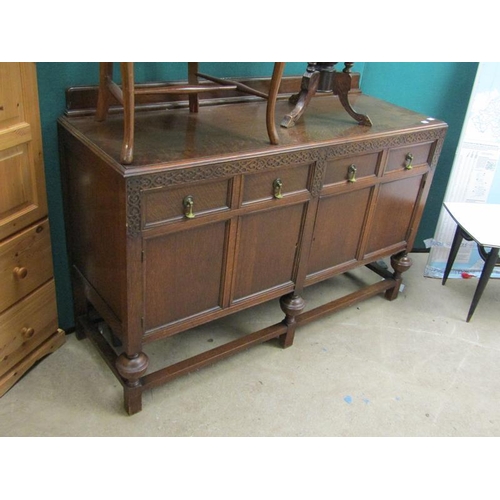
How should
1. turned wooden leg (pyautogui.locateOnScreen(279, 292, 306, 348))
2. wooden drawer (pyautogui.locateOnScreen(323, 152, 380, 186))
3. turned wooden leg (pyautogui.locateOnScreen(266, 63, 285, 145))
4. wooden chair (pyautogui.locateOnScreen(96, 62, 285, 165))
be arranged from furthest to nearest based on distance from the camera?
turned wooden leg (pyautogui.locateOnScreen(279, 292, 306, 348))
wooden drawer (pyautogui.locateOnScreen(323, 152, 380, 186))
turned wooden leg (pyautogui.locateOnScreen(266, 63, 285, 145))
wooden chair (pyautogui.locateOnScreen(96, 62, 285, 165))

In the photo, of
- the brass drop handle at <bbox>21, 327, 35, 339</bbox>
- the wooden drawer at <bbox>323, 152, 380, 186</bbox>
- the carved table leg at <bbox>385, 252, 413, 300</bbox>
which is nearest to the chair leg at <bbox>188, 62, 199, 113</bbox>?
the wooden drawer at <bbox>323, 152, 380, 186</bbox>

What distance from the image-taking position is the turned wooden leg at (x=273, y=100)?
1.73 m

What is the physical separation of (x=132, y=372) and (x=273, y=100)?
104cm

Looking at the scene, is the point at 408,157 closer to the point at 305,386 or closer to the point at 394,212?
the point at 394,212

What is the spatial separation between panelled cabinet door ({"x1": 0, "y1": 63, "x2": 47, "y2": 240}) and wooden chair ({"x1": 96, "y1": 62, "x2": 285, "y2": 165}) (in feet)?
0.71

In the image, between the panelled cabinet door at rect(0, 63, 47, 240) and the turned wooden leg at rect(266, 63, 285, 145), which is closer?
the panelled cabinet door at rect(0, 63, 47, 240)

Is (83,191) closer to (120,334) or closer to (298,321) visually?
(120,334)

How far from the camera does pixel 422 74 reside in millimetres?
2727

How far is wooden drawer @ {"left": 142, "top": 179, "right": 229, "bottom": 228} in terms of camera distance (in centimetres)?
155

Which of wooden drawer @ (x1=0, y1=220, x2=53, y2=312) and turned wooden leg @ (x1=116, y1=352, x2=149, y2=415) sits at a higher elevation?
wooden drawer @ (x1=0, y1=220, x2=53, y2=312)

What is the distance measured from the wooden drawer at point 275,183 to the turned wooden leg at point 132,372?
2.14 ft

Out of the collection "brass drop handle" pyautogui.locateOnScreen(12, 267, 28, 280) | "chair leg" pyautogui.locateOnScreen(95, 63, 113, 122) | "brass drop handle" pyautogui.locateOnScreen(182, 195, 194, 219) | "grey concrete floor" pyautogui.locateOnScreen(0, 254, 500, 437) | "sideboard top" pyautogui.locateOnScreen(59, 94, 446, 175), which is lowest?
"grey concrete floor" pyautogui.locateOnScreen(0, 254, 500, 437)

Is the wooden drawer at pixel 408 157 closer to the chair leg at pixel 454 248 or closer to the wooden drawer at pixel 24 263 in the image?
the chair leg at pixel 454 248

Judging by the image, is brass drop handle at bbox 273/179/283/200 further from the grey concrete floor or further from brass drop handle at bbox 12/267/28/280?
brass drop handle at bbox 12/267/28/280
